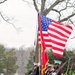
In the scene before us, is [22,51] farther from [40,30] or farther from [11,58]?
[40,30]

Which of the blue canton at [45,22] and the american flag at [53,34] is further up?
the blue canton at [45,22]

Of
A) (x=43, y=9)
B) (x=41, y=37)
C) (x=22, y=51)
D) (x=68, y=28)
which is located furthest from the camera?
(x=22, y=51)

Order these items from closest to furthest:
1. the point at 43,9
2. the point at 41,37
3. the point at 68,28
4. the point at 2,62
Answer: the point at 41,37
the point at 68,28
the point at 43,9
the point at 2,62

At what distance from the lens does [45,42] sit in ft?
36.1

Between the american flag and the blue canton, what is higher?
the blue canton

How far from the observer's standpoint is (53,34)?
1130 cm

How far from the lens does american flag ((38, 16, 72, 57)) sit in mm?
11047

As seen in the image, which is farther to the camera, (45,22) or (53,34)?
(53,34)

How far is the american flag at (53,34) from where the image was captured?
1105 cm

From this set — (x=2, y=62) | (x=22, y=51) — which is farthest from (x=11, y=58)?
(x=22, y=51)

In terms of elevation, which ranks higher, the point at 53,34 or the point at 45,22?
the point at 45,22

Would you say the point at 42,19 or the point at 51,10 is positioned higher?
the point at 51,10

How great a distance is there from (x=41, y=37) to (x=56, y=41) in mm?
685

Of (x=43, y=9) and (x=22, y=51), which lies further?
(x=22, y=51)
